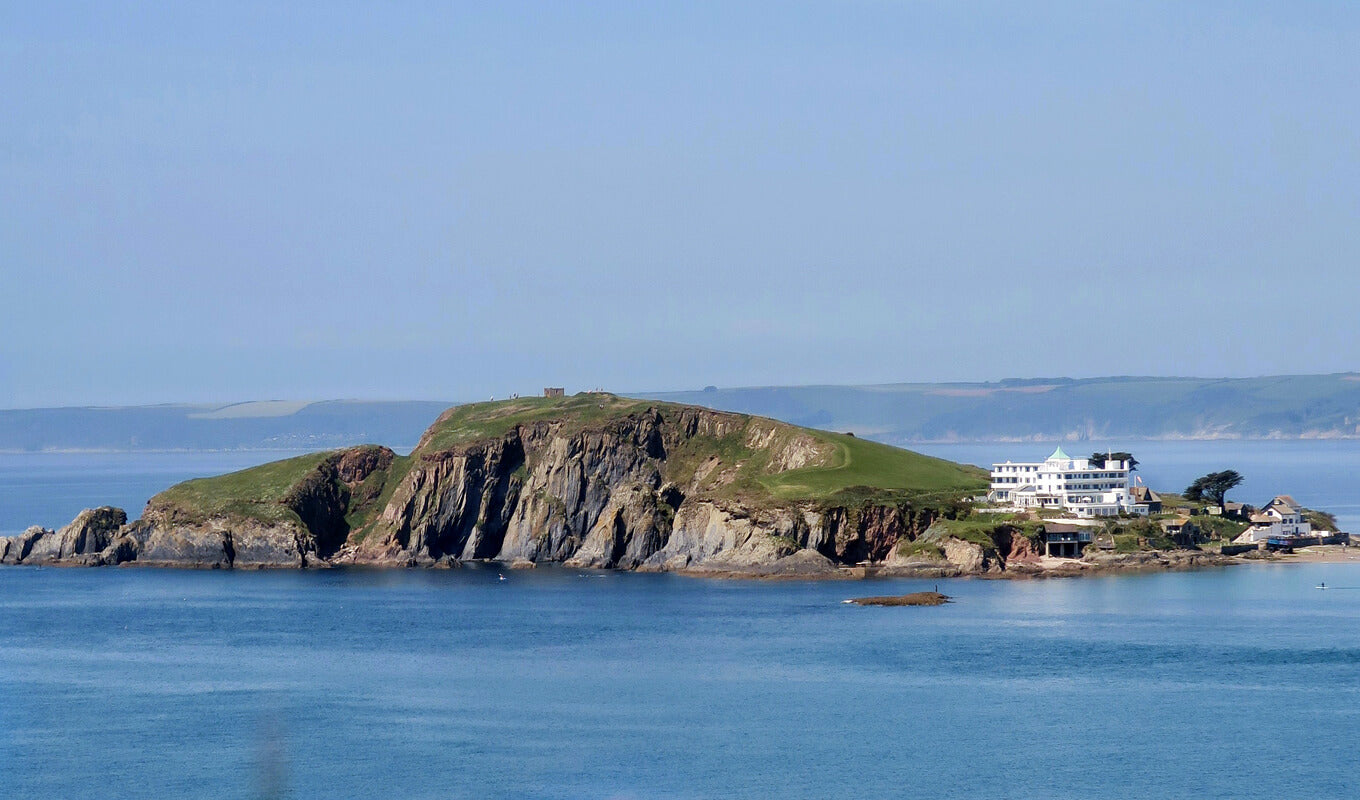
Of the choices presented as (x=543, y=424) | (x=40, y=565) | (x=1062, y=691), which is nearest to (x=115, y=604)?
(x=40, y=565)

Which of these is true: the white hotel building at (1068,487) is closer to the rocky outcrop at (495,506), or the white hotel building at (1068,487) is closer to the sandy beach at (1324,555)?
the sandy beach at (1324,555)

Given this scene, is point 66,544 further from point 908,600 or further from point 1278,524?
point 1278,524

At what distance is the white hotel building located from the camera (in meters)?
150

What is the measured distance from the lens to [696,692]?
8569 centimetres

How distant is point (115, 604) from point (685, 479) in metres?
55.8

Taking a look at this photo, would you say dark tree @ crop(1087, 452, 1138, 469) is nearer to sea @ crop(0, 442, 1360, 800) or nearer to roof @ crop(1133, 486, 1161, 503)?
roof @ crop(1133, 486, 1161, 503)

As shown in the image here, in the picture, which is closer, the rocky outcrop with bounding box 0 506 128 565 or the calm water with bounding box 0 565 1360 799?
the calm water with bounding box 0 565 1360 799

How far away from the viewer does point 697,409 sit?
17112 cm

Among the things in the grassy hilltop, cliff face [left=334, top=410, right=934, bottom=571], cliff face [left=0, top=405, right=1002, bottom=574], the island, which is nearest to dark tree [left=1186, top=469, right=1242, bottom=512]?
the island

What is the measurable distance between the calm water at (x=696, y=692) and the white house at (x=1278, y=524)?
1972cm

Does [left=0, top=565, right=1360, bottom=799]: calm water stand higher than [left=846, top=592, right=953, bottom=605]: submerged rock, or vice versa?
[left=846, top=592, right=953, bottom=605]: submerged rock

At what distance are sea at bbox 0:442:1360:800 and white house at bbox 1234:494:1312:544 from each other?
1822 cm

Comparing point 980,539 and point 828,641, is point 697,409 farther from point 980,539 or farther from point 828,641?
point 828,641

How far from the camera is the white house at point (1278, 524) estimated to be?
498 feet
